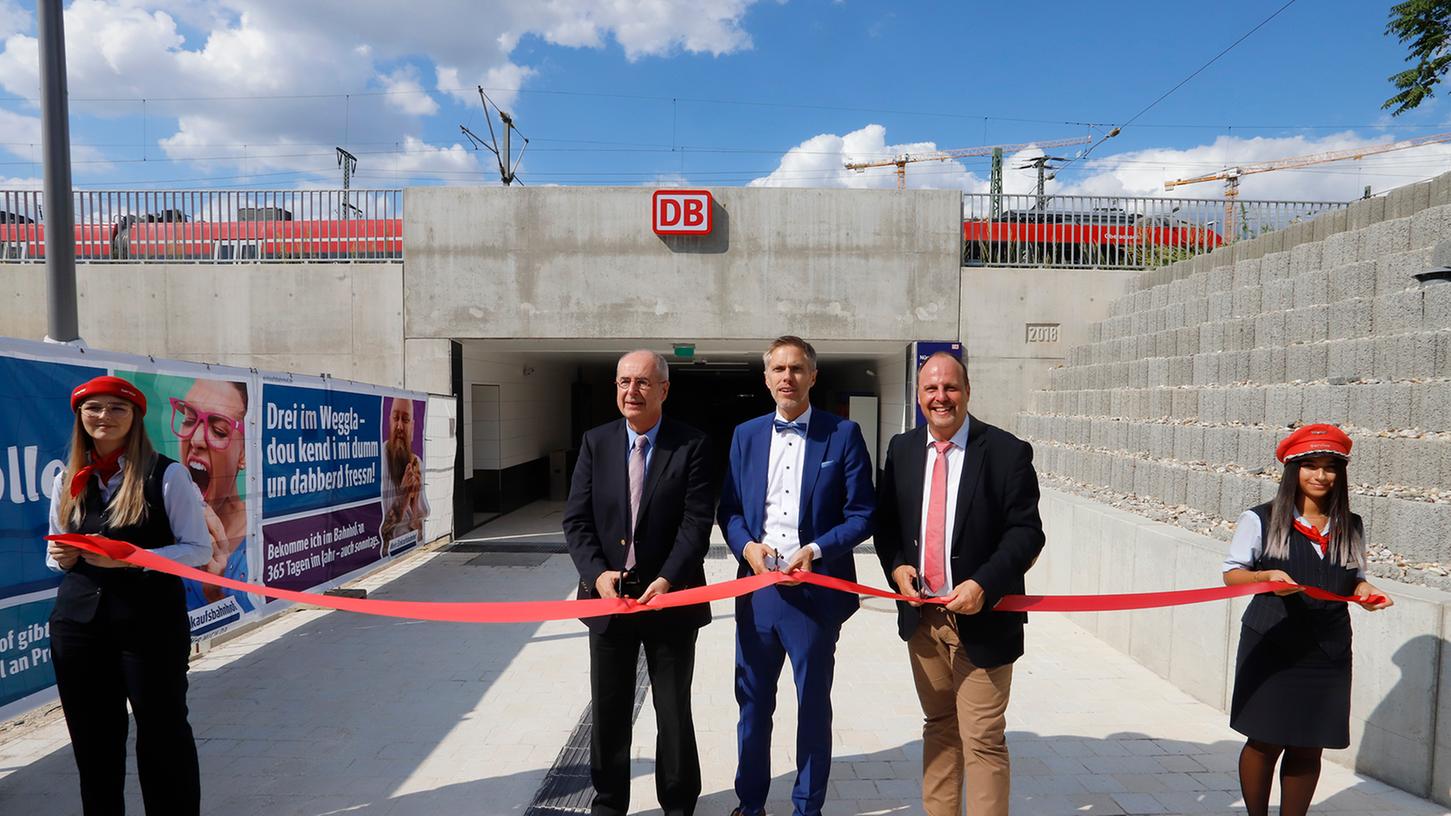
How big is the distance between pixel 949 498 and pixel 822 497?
48 centimetres

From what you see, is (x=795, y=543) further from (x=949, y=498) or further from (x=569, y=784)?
(x=569, y=784)

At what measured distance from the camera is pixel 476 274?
949cm

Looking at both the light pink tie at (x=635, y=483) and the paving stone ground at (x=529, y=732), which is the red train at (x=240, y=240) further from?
the light pink tie at (x=635, y=483)

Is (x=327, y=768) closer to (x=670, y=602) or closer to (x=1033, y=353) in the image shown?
(x=670, y=602)

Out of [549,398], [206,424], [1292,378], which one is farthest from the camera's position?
[549,398]

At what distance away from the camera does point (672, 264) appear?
9.52m

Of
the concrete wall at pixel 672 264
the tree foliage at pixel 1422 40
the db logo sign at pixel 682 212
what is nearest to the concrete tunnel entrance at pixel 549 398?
the concrete wall at pixel 672 264

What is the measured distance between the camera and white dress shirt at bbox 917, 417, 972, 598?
2.58 metres

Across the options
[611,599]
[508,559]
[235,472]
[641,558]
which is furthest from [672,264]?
Result: [611,599]

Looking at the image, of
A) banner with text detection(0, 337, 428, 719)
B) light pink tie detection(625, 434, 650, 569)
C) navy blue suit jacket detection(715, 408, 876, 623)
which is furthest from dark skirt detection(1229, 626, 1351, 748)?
banner with text detection(0, 337, 428, 719)

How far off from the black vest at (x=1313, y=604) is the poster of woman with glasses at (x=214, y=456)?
17.3 feet

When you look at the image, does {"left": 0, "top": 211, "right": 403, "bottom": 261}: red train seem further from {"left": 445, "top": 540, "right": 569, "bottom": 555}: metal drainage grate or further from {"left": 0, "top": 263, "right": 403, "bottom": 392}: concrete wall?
{"left": 445, "top": 540, "right": 569, "bottom": 555}: metal drainage grate

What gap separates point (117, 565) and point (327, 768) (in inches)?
63.6

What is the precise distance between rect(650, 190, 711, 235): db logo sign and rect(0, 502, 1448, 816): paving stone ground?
546 centimetres
